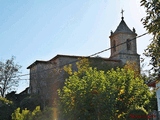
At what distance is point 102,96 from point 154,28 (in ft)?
35.4

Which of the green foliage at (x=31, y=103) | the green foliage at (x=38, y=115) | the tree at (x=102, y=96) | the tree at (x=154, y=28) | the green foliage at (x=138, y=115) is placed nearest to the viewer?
the tree at (x=154, y=28)

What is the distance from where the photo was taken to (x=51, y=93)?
47.2 meters

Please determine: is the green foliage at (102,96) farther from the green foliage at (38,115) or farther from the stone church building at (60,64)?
the stone church building at (60,64)

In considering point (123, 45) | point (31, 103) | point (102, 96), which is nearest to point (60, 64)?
point (31, 103)

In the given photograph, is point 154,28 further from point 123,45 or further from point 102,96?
point 123,45

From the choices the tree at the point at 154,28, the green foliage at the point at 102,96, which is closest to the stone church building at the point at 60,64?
the green foliage at the point at 102,96

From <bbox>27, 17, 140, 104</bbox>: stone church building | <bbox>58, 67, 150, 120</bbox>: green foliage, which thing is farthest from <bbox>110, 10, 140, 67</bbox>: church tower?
<bbox>58, 67, 150, 120</bbox>: green foliage

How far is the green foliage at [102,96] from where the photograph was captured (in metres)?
20.2

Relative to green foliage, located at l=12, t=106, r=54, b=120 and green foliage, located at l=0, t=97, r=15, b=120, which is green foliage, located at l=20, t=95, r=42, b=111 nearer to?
green foliage, located at l=0, t=97, r=15, b=120

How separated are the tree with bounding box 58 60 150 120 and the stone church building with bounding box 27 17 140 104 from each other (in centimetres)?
666

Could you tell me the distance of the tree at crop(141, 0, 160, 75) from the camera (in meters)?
9.78

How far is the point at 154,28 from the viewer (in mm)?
9875

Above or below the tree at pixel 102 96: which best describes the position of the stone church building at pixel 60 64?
above

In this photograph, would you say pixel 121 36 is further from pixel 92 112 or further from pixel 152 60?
pixel 152 60
